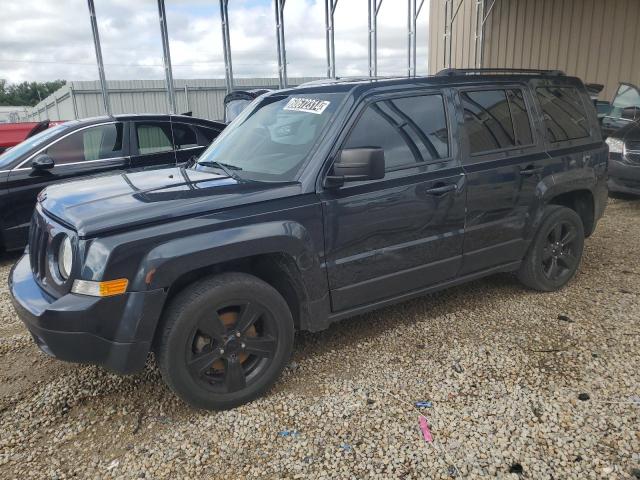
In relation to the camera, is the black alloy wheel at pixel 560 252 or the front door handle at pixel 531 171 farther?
the black alloy wheel at pixel 560 252

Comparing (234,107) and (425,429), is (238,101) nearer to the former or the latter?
(234,107)

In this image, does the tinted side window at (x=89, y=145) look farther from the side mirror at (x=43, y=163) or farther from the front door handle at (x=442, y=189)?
the front door handle at (x=442, y=189)

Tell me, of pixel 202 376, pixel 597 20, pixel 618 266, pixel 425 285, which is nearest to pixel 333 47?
pixel 597 20

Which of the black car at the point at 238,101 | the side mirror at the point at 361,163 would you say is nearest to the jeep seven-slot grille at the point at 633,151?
the black car at the point at 238,101

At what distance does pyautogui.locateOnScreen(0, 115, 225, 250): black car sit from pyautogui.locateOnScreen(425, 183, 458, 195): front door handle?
4116mm

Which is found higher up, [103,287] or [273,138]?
[273,138]

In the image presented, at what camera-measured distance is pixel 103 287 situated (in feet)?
7.83

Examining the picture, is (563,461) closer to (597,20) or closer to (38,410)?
(38,410)

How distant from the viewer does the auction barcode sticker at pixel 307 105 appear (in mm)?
3287

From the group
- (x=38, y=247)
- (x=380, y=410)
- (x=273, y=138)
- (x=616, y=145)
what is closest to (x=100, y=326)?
(x=38, y=247)

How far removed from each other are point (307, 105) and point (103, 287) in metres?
1.78

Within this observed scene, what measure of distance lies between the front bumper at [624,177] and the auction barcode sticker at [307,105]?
567cm

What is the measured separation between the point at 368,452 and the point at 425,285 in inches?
54.1

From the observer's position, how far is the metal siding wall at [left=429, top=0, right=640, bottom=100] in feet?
43.9
